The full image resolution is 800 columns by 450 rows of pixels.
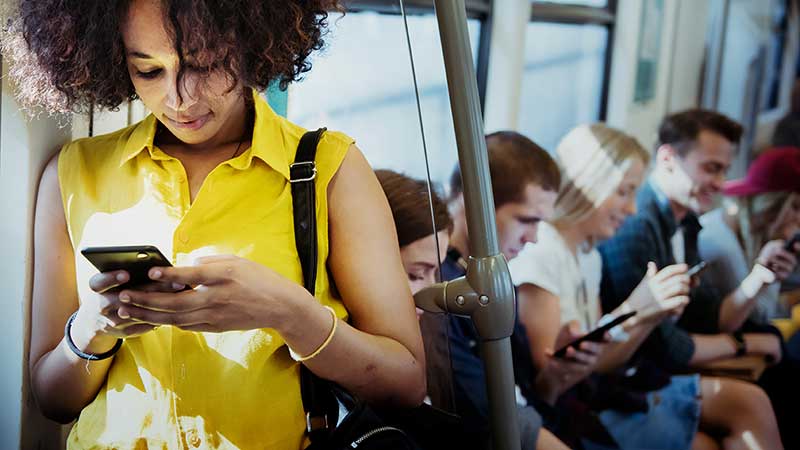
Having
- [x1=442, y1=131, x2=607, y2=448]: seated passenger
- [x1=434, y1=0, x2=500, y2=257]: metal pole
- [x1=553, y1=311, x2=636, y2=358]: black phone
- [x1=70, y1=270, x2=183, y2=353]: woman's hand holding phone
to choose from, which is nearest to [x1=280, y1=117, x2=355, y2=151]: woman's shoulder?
[x1=434, y1=0, x2=500, y2=257]: metal pole

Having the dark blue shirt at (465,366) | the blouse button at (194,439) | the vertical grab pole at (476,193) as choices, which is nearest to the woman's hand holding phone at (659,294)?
the dark blue shirt at (465,366)

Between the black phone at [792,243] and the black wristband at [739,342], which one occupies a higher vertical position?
the black phone at [792,243]

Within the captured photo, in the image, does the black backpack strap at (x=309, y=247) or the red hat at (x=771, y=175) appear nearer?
the black backpack strap at (x=309, y=247)

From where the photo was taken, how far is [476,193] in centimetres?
96

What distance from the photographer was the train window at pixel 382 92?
0.90 meters

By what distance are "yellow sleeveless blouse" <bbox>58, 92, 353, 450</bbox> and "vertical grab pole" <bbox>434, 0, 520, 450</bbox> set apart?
0.20 meters

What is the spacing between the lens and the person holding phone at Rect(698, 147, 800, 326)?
235cm

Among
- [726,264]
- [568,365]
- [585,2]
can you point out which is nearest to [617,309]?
[568,365]

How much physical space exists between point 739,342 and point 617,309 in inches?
15.8

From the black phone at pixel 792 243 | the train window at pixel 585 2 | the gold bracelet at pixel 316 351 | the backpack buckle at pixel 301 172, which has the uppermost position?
the train window at pixel 585 2

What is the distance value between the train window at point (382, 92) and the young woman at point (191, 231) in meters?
0.03

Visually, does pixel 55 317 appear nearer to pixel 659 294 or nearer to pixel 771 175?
pixel 659 294

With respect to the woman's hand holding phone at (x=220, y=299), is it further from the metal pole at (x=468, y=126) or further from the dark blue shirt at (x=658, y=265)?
the dark blue shirt at (x=658, y=265)

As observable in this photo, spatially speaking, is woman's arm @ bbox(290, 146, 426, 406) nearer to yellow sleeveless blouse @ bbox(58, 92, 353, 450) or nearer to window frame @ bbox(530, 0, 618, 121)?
yellow sleeveless blouse @ bbox(58, 92, 353, 450)
